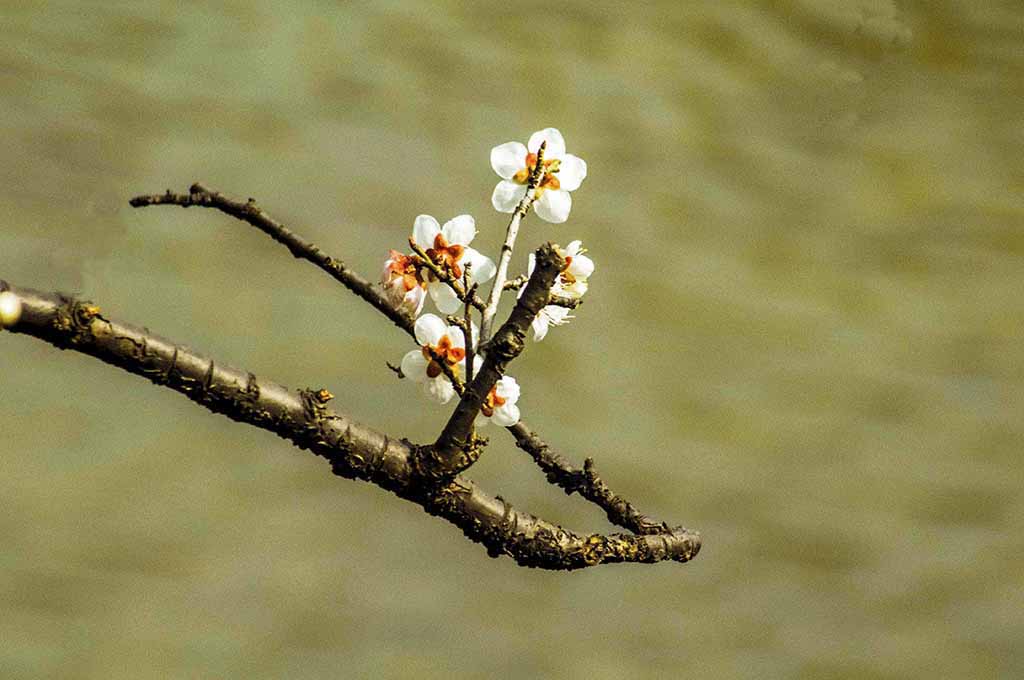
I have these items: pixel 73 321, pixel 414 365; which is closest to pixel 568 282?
pixel 414 365

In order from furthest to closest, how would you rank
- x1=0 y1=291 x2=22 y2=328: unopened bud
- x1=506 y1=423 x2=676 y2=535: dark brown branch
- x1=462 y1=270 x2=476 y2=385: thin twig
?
x1=506 y1=423 x2=676 y2=535: dark brown branch
x1=462 y1=270 x2=476 y2=385: thin twig
x1=0 y1=291 x2=22 y2=328: unopened bud

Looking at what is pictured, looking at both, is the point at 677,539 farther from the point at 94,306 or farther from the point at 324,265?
the point at 94,306

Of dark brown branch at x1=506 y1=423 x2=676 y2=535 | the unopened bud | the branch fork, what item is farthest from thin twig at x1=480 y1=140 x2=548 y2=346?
the unopened bud

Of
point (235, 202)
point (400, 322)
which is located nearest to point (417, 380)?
point (400, 322)

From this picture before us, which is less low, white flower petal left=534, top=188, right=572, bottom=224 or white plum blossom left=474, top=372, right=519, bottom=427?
white flower petal left=534, top=188, right=572, bottom=224

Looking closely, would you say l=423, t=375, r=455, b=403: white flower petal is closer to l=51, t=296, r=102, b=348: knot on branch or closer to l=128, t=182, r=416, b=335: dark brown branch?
l=128, t=182, r=416, b=335: dark brown branch

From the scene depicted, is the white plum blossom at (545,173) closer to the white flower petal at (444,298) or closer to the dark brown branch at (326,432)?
the white flower petal at (444,298)

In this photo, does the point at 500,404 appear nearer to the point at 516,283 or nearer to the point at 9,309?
the point at 516,283
